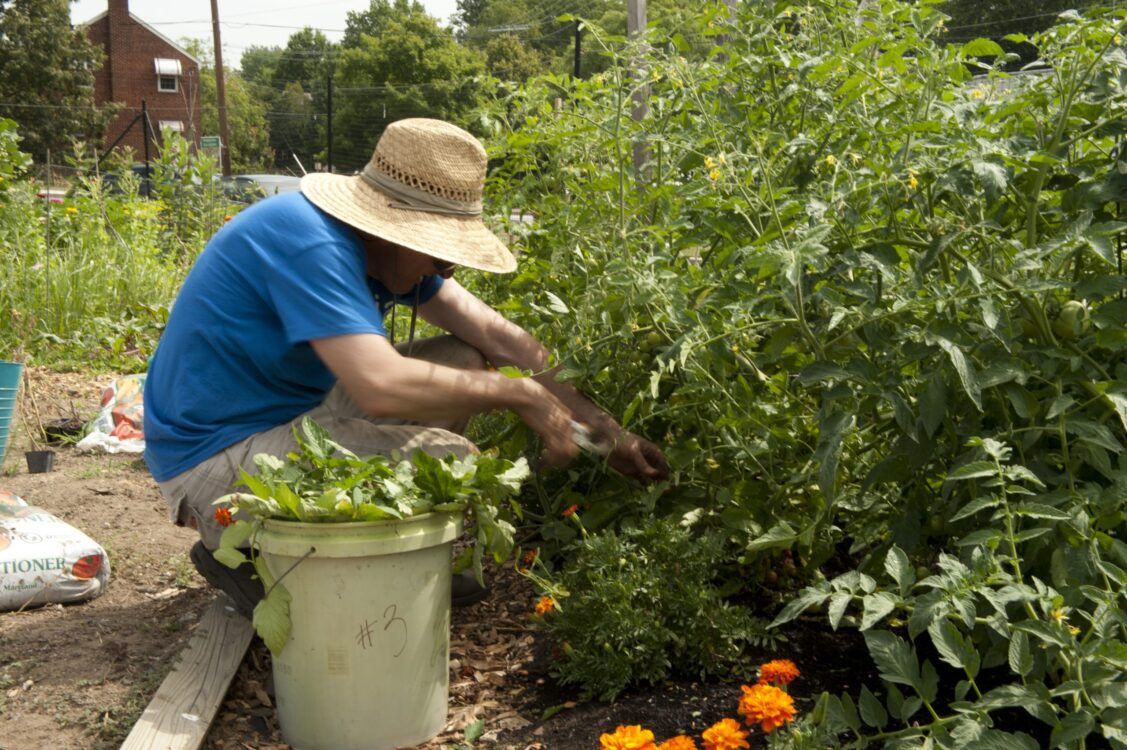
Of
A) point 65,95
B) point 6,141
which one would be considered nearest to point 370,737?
point 6,141

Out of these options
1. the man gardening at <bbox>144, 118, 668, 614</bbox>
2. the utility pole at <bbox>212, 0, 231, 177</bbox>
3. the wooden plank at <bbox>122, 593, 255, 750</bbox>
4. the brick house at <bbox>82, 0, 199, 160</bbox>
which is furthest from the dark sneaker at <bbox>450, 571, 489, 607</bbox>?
the brick house at <bbox>82, 0, 199, 160</bbox>

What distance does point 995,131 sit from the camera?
219cm

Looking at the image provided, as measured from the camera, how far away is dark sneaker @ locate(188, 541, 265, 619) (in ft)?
9.25

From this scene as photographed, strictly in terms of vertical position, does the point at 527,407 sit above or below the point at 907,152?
below

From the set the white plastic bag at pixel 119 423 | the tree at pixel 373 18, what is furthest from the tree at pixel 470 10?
the white plastic bag at pixel 119 423

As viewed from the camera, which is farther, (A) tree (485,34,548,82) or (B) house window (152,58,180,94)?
(A) tree (485,34,548,82)

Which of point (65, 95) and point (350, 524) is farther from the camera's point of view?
point (65, 95)

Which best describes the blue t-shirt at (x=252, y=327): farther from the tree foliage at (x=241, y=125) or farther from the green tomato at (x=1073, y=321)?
the tree foliage at (x=241, y=125)

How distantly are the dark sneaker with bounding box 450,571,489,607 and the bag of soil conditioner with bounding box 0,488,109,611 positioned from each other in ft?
3.42

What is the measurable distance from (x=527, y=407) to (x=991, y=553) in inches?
45.3

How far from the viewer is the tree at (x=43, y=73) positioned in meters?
34.3

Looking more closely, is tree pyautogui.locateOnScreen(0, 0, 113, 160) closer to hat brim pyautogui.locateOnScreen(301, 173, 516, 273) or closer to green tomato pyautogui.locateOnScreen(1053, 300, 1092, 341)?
hat brim pyautogui.locateOnScreen(301, 173, 516, 273)

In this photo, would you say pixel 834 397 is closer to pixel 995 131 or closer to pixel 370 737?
pixel 995 131

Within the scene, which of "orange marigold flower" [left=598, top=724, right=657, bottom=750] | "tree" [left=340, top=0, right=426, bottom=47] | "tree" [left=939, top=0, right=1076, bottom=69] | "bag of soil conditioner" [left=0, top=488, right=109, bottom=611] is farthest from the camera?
"tree" [left=340, top=0, right=426, bottom=47]
